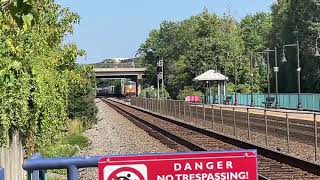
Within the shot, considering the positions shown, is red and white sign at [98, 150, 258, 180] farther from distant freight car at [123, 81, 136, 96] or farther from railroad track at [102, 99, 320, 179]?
distant freight car at [123, 81, 136, 96]

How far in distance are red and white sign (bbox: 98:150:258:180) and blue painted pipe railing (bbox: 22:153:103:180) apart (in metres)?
0.23

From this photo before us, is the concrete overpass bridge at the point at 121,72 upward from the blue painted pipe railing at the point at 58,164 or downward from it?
upward

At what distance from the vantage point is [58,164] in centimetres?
383

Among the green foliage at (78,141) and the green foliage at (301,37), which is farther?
the green foliage at (301,37)

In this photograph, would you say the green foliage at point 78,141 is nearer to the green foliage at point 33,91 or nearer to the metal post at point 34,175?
the green foliage at point 33,91

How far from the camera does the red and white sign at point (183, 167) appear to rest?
11.8 feet

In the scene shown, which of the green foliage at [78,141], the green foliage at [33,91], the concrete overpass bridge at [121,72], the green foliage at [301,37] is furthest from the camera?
the concrete overpass bridge at [121,72]

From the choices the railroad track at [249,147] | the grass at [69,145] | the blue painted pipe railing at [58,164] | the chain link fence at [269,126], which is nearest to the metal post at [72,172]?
the blue painted pipe railing at [58,164]

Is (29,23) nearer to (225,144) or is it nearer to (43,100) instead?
(43,100)

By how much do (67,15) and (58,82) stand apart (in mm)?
6295

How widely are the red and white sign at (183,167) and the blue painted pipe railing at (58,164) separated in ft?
0.76

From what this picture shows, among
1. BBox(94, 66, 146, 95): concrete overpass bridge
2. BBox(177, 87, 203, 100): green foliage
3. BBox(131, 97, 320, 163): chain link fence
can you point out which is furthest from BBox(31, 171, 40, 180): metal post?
BBox(94, 66, 146, 95): concrete overpass bridge

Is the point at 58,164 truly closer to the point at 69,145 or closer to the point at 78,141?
the point at 69,145

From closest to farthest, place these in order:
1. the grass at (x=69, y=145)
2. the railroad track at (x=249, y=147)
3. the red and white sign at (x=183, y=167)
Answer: the red and white sign at (x=183, y=167), the railroad track at (x=249, y=147), the grass at (x=69, y=145)
